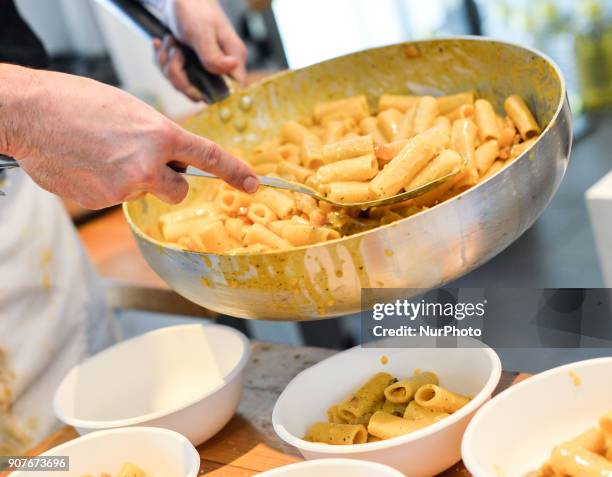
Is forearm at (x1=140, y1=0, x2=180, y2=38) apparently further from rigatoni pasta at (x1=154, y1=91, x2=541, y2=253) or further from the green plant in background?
the green plant in background

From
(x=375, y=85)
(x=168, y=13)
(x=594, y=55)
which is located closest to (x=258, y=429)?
(x=375, y=85)

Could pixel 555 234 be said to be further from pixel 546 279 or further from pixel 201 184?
pixel 201 184

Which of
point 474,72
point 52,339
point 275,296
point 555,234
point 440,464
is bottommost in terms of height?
point 555,234

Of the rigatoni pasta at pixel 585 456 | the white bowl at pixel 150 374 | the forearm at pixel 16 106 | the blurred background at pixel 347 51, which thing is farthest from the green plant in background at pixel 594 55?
the forearm at pixel 16 106

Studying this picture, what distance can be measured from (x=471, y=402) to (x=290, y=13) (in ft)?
7.00

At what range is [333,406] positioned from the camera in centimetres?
100

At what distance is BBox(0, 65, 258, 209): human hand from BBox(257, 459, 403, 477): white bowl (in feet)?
1.12

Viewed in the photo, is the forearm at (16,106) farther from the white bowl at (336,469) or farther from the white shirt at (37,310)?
the white shirt at (37,310)

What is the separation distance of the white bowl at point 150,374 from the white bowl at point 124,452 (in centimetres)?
10

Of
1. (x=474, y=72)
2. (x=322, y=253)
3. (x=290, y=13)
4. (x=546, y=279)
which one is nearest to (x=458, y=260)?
(x=322, y=253)

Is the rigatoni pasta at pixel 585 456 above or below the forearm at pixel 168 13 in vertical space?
below

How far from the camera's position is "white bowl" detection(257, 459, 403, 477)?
0.79m

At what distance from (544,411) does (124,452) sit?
0.50 m

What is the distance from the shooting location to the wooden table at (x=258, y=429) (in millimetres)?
1006
